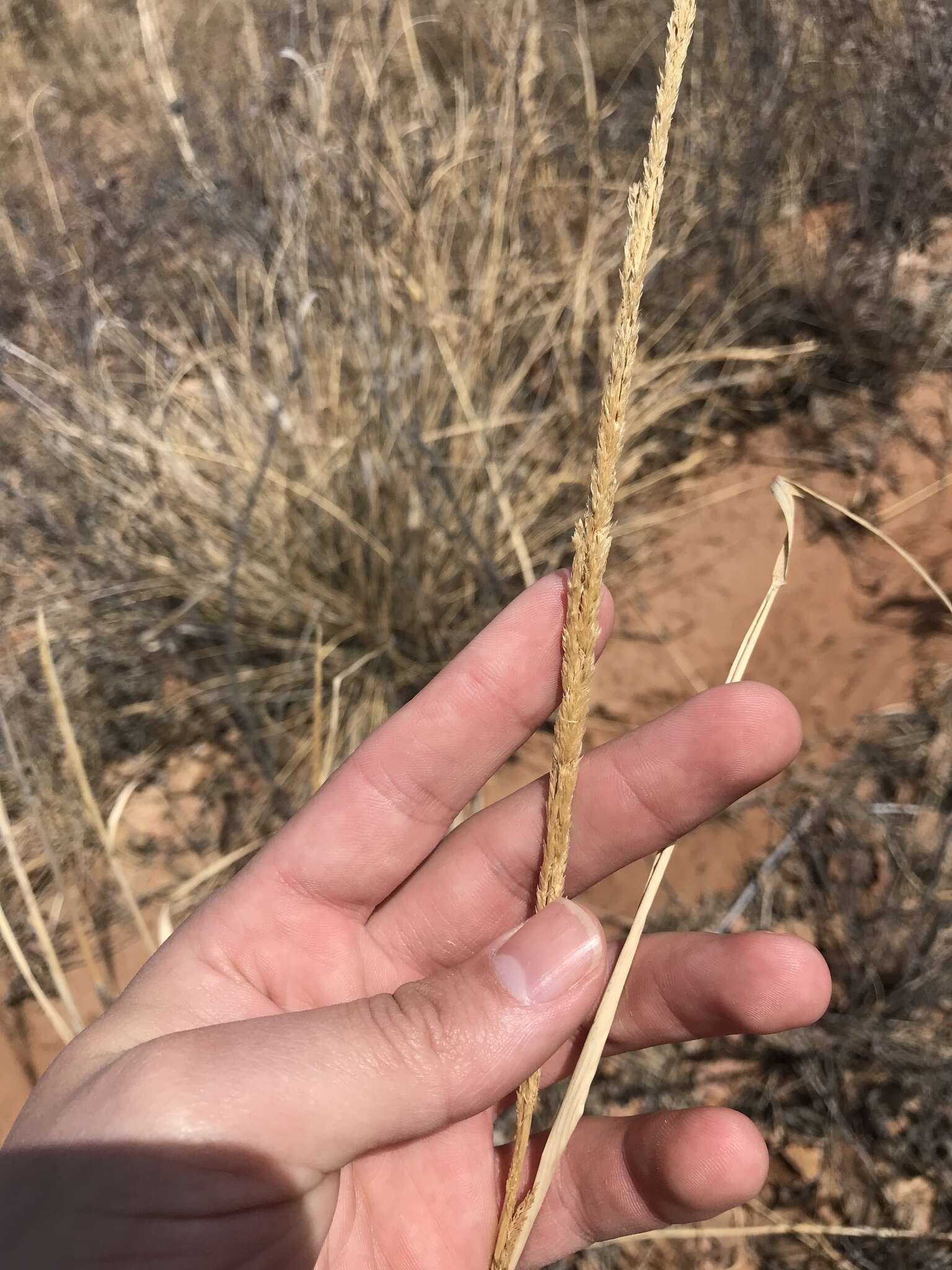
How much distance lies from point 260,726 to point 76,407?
0.92m

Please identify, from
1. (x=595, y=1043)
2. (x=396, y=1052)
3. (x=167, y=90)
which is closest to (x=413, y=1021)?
(x=396, y=1052)

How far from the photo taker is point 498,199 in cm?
228

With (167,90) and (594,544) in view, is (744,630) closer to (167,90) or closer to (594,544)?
(594,544)

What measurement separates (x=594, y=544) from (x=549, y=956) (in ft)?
1.49

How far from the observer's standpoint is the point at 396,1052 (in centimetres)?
87

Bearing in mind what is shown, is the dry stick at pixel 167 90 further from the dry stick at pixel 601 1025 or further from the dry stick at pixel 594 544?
the dry stick at pixel 601 1025

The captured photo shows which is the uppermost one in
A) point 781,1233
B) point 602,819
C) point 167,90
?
point 167,90

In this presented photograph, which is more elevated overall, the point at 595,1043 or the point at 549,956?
the point at 549,956

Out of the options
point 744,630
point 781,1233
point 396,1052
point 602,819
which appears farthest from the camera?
point 744,630

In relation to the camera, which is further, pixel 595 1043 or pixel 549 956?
pixel 595 1043

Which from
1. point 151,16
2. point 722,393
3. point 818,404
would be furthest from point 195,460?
point 818,404

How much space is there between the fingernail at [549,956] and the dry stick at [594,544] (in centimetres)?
12

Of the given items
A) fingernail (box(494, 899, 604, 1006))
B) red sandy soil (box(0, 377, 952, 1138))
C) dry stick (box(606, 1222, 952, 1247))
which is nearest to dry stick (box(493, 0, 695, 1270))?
fingernail (box(494, 899, 604, 1006))

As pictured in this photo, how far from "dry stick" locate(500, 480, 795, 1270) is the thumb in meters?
0.13
